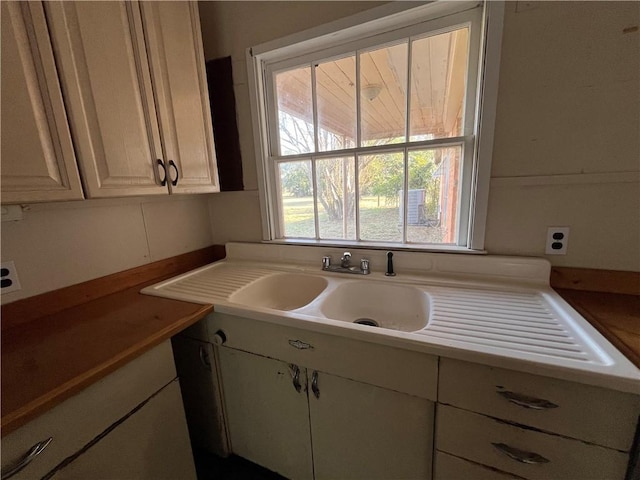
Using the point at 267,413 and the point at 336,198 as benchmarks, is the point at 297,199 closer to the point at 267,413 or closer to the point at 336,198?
the point at 336,198

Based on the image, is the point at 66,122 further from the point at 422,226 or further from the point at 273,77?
the point at 422,226

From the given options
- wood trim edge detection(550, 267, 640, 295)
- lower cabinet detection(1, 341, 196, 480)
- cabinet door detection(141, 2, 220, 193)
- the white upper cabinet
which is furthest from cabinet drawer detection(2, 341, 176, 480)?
wood trim edge detection(550, 267, 640, 295)

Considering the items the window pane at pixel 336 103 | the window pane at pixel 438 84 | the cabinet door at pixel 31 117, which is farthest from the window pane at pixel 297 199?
the cabinet door at pixel 31 117

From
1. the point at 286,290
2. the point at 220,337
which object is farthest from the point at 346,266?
the point at 220,337

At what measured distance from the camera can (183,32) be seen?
1174 mm

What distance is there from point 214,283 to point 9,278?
0.68 m

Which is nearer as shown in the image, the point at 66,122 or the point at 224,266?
the point at 66,122

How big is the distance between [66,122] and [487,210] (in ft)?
5.00

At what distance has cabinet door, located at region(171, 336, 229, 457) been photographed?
1124 mm

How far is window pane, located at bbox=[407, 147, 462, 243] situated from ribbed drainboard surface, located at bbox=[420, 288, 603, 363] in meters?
0.34

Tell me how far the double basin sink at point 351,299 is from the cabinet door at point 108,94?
63 cm

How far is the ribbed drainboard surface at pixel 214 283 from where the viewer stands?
111cm

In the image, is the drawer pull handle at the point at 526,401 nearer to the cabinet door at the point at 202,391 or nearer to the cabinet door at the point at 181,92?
the cabinet door at the point at 202,391

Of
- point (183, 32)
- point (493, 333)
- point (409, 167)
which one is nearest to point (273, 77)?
point (183, 32)
